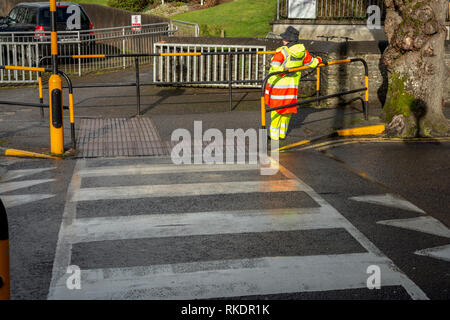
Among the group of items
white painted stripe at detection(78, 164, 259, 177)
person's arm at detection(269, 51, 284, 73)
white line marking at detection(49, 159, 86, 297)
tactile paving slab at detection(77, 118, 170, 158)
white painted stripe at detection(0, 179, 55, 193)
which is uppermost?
person's arm at detection(269, 51, 284, 73)

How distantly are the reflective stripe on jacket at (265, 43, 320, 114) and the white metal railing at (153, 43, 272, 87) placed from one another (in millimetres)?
5237

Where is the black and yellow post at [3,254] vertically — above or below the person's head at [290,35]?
below

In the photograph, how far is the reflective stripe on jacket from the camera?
10984 millimetres

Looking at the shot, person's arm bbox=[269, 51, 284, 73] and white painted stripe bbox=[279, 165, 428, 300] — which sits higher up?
person's arm bbox=[269, 51, 284, 73]

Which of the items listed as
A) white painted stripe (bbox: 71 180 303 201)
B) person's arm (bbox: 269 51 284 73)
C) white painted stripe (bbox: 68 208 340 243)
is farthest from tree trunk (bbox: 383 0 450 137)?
white painted stripe (bbox: 68 208 340 243)

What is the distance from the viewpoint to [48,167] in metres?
→ 9.46

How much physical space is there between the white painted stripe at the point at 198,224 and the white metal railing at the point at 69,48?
1252 centimetres

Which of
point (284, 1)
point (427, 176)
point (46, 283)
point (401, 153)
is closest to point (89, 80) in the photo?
point (284, 1)

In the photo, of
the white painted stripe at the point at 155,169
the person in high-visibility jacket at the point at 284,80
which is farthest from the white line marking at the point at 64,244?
the person in high-visibility jacket at the point at 284,80

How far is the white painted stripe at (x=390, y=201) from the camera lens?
7.46 metres

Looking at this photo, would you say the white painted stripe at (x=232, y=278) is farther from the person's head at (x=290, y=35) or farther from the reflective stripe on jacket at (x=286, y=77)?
the person's head at (x=290, y=35)

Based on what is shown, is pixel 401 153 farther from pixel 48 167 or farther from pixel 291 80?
pixel 48 167

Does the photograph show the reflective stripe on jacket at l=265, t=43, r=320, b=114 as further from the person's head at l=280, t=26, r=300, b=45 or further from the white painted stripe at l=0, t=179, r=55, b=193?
the white painted stripe at l=0, t=179, r=55, b=193

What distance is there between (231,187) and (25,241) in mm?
2788
